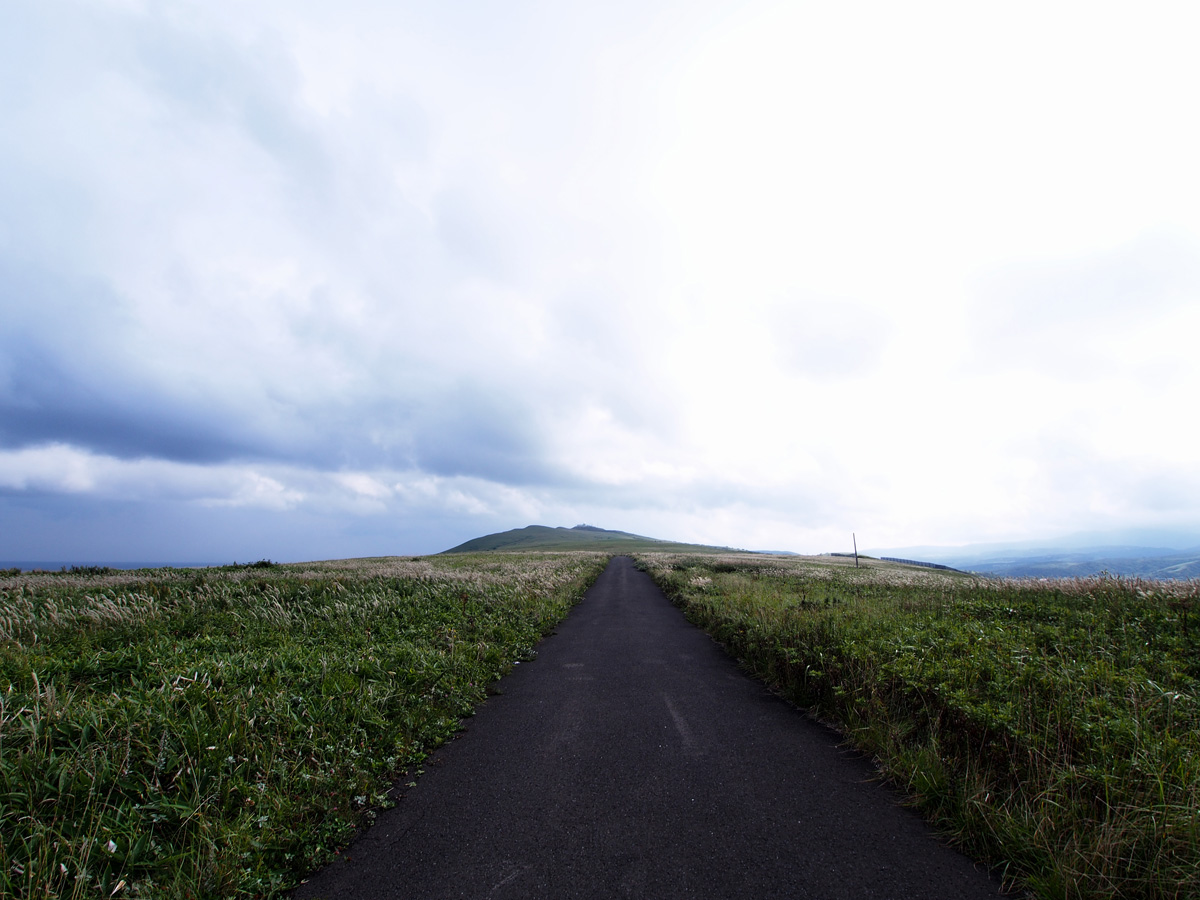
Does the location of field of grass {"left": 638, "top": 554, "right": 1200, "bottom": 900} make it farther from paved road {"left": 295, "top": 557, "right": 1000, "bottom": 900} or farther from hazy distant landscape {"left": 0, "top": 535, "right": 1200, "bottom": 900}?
paved road {"left": 295, "top": 557, "right": 1000, "bottom": 900}

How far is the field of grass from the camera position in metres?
3.55

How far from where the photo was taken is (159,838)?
3816mm

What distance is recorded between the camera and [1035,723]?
5145 millimetres

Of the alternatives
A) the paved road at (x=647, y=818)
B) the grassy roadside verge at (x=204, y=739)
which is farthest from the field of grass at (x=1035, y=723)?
the grassy roadside verge at (x=204, y=739)

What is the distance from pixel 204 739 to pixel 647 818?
191 inches

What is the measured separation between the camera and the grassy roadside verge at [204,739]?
3.56 metres

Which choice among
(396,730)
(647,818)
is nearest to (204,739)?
(396,730)

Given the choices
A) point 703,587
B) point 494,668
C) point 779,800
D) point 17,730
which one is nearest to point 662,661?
point 494,668

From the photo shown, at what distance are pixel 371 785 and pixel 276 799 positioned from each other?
1.00 metres

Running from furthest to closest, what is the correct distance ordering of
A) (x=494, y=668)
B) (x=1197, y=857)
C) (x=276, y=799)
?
(x=494, y=668) → (x=276, y=799) → (x=1197, y=857)

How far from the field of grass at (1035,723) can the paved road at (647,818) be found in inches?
19.9

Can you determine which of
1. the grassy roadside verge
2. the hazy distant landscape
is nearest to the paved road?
the hazy distant landscape

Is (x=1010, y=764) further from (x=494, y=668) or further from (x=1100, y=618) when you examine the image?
(x=1100, y=618)

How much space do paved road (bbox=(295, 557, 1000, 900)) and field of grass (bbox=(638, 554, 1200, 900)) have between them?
19.9 inches
